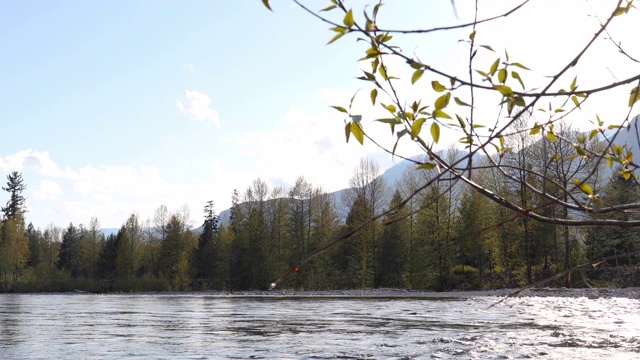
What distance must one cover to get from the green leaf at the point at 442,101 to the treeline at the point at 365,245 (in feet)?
82.2

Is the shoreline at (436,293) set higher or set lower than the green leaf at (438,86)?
lower

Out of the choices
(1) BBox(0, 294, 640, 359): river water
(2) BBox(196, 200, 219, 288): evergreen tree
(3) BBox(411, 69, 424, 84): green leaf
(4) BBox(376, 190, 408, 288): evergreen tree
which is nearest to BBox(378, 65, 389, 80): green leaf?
(3) BBox(411, 69, 424, 84): green leaf

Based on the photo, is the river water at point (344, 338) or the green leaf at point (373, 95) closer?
the green leaf at point (373, 95)

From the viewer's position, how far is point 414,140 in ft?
5.83

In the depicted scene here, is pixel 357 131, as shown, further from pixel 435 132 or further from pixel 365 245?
pixel 365 245

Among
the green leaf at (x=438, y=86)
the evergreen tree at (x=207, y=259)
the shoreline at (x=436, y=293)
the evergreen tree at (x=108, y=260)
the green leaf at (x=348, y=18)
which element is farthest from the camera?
the evergreen tree at (x=108, y=260)

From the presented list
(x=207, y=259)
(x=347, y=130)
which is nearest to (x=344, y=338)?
(x=347, y=130)

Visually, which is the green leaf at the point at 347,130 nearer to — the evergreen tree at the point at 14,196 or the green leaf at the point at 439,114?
the green leaf at the point at 439,114

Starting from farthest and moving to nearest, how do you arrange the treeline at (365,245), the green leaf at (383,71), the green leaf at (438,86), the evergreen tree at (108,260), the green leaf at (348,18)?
1. the evergreen tree at (108,260)
2. the treeline at (365,245)
3. the green leaf at (383,71)
4. the green leaf at (438,86)
5. the green leaf at (348,18)

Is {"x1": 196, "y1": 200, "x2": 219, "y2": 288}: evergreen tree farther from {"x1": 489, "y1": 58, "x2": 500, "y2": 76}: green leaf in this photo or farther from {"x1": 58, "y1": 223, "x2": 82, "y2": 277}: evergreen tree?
{"x1": 489, "y1": 58, "x2": 500, "y2": 76}: green leaf

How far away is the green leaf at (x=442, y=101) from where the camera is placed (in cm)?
170

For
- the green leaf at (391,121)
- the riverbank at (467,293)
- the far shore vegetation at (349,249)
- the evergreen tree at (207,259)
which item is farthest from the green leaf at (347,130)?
the evergreen tree at (207,259)

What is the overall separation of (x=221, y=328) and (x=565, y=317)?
9009 millimetres

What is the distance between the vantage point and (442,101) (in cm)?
170
